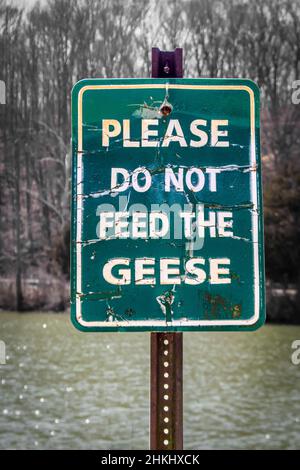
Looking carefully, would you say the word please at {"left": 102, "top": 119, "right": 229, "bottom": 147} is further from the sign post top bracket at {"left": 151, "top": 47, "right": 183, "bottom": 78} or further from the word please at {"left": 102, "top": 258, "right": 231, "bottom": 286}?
the word please at {"left": 102, "top": 258, "right": 231, "bottom": 286}

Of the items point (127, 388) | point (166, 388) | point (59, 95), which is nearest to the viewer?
point (166, 388)

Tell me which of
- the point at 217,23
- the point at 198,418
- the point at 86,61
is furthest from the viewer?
the point at 86,61

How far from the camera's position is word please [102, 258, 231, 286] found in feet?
7.70

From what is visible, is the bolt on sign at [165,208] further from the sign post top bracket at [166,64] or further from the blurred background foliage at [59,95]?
the blurred background foliage at [59,95]

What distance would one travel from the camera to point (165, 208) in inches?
92.6

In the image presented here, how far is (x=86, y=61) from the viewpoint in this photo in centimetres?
2381

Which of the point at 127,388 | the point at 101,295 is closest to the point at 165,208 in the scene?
the point at 101,295

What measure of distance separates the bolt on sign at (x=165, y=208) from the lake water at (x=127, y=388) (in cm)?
769

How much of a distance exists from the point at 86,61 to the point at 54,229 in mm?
4954

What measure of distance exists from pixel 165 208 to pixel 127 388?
1136cm

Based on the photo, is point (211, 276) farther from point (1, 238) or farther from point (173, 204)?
point (1, 238)

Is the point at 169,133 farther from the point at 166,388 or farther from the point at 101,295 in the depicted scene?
the point at 166,388

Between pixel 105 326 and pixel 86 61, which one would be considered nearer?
pixel 105 326
